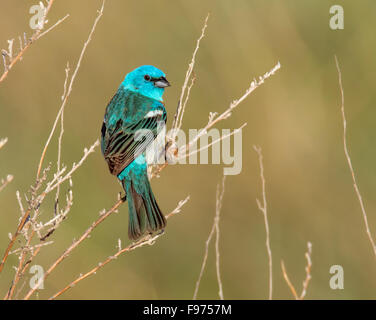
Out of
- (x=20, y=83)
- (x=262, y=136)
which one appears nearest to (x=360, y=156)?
(x=262, y=136)

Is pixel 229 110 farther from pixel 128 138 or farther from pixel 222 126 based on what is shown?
pixel 222 126

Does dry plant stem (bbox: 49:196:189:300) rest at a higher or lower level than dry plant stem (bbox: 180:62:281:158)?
lower

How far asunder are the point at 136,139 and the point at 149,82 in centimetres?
80

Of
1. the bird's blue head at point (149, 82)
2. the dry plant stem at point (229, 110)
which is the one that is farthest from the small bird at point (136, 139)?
the dry plant stem at point (229, 110)

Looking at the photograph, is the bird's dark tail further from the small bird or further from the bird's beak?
the bird's beak

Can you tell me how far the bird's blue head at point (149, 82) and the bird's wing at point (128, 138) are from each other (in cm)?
26

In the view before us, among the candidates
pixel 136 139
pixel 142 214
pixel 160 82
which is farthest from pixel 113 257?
pixel 160 82

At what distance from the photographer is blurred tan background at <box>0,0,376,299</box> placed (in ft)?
18.2

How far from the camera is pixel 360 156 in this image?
580cm

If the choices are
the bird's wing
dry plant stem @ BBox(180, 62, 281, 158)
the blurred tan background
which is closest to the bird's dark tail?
the bird's wing

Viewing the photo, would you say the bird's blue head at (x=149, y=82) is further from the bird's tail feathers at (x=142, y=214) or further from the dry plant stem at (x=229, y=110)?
the dry plant stem at (x=229, y=110)

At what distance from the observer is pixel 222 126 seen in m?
6.09

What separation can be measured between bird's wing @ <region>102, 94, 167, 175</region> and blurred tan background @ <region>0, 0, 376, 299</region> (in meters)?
1.38
